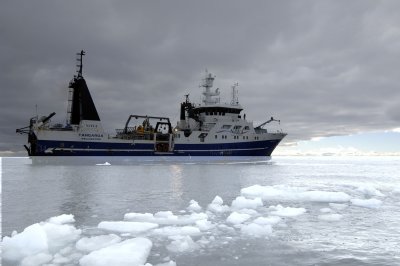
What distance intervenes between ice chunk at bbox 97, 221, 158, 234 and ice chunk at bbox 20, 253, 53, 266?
88.6 inches

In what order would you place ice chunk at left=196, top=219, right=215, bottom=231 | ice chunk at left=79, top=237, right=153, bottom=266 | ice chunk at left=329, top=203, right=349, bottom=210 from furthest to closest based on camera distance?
ice chunk at left=329, top=203, right=349, bottom=210 < ice chunk at left=196, top=219, right=215, bottom=231 < ice chunk at left=79, top=237, right=153, bottom=266

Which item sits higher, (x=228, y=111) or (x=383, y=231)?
(x=228, y=111)

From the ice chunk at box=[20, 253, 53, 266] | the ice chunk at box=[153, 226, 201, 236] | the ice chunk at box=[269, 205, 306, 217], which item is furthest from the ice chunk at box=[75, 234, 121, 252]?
the ice chunk at box=[269, 205, 306, 217]

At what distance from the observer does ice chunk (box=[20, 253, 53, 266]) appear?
597 centimetres

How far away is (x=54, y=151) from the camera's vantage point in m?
46.4

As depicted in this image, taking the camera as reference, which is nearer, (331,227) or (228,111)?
(331,227)

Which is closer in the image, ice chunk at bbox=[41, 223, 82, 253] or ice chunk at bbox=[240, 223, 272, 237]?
ice chunk at bbox=[41, 223, 82, 253]

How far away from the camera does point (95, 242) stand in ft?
23.6

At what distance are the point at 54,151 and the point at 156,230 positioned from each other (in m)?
43.0

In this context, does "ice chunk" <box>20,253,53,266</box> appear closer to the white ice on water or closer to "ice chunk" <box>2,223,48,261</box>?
the white ice on water

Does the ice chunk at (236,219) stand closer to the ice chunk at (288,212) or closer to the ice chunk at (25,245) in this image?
the ice chunk at (288,212)

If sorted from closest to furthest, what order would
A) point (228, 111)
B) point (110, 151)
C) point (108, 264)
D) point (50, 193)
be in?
point (108, 264) < point (50, 193) < point (110, 151) < point (228, 111)

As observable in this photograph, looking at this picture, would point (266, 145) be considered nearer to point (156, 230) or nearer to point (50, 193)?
point (50, 193)

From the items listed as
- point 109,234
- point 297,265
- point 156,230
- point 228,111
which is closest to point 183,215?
point 156,230
